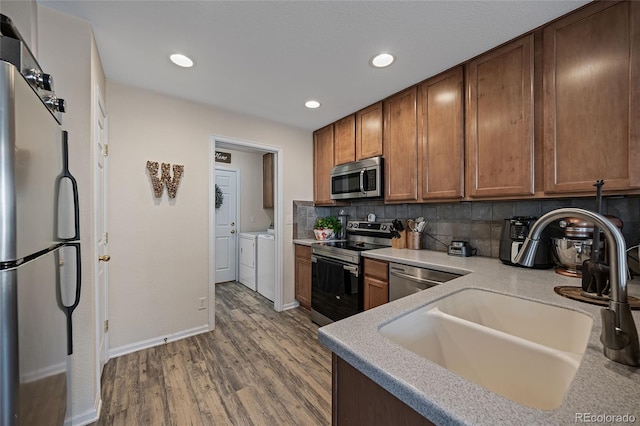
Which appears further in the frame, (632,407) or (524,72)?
(524,72)

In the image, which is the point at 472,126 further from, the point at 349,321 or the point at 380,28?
the point at 349,321

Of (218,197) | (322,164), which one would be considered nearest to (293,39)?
(322,164)

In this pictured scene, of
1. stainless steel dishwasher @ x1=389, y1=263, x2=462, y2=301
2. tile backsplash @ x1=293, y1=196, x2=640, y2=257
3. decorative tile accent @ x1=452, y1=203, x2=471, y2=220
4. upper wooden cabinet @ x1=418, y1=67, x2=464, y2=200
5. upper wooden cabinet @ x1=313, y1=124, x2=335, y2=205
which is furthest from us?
upper wooden cabinet @ x1=313, y1=124, x2=335, y2=205

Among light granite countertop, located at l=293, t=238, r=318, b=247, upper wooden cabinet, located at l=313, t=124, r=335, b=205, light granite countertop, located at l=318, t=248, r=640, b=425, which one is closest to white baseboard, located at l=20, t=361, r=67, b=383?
light granite countertop, located at l=318, t=248, r=640, b=425

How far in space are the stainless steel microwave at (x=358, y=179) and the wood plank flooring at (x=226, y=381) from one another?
1.53 m

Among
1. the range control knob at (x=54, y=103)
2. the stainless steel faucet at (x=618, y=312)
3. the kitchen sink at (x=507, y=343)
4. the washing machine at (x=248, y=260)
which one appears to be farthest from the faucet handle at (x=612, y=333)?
the washing machine at (x=248, y=260)

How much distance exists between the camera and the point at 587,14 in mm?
1423

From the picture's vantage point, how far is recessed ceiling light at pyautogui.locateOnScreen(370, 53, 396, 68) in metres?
1.87

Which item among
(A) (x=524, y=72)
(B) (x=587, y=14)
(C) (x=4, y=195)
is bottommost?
(C) (x=4, y=195)

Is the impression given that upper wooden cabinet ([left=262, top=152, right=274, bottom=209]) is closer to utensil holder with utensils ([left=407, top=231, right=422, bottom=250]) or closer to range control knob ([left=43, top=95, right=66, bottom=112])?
utensil holder with utensils ([left=407, top=231, right=422, bottom=250])

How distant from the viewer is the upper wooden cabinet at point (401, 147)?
7.63 feet

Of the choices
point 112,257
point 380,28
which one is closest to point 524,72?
point 380,28

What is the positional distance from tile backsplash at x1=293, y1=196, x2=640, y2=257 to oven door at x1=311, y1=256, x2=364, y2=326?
78 centimetres

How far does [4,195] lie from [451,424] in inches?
46.3
